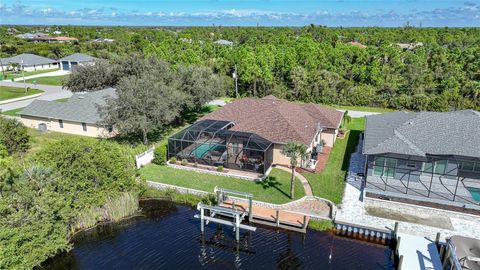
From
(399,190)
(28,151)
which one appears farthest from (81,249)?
(399,190)

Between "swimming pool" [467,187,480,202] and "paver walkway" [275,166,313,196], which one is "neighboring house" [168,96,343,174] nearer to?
"paver walkway" [275,166,313,196]

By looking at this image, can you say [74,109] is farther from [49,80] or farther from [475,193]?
[49,80]

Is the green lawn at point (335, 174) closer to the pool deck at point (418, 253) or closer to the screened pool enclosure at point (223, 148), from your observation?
the screened pool enclosure at point (223, 148)

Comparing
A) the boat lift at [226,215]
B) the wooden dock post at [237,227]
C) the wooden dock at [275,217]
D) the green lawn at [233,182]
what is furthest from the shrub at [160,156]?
the wooden dock post at [237,227]

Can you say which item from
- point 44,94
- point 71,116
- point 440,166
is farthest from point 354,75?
point 44,94

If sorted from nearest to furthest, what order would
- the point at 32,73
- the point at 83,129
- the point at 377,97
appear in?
the point at 83,129, the point at 377,97, the point at 32,73

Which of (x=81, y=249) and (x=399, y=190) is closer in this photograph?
(x=81, y=249)

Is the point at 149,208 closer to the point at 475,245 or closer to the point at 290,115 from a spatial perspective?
the point at 290,115
